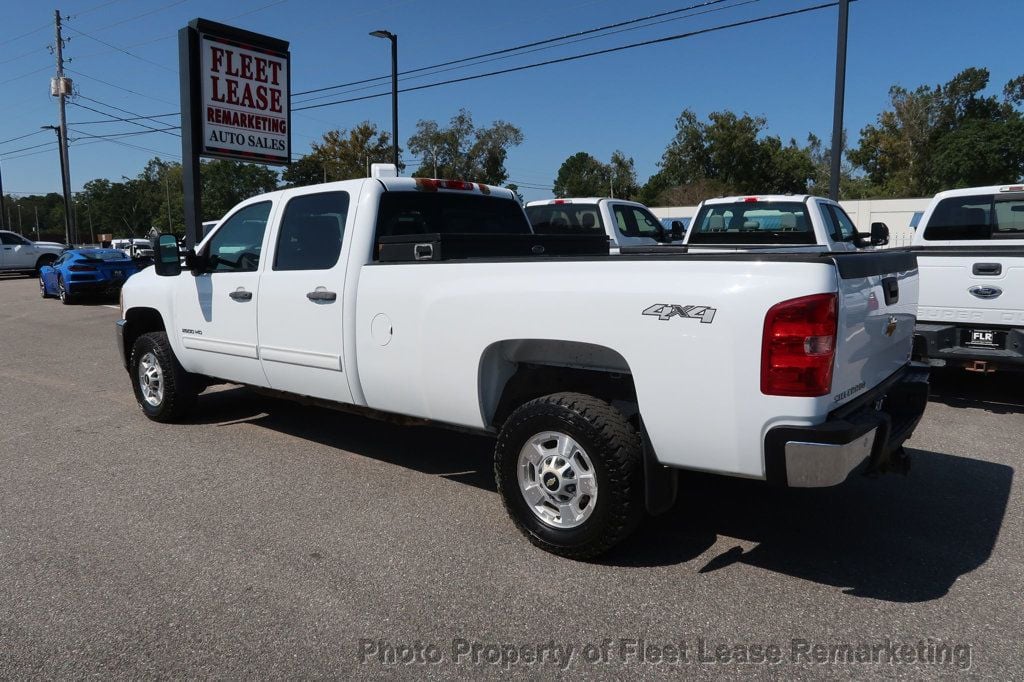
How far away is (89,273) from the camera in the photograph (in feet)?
60.2

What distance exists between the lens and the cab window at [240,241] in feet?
18.9

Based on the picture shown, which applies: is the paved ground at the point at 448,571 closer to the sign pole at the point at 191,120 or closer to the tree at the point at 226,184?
the sign pole at the point at 191,120

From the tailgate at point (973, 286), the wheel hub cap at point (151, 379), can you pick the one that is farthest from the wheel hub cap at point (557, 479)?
the tailgate at point (973, 286)

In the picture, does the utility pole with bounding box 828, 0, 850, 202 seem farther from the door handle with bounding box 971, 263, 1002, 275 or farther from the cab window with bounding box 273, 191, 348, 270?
the cab window with bounding box 273, 191, 348, 270

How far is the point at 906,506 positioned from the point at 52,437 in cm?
639

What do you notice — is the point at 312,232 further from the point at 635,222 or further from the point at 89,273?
the point at 89,273

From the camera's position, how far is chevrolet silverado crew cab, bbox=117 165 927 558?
323 cm

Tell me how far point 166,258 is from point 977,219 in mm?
8101

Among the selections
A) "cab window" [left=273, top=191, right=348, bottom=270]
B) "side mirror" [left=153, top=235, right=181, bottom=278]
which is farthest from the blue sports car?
"cab window" [left=273, top=191, right=348, bottom=270]

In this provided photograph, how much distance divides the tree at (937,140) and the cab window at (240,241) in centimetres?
6402

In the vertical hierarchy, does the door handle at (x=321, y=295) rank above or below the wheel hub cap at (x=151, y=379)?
above

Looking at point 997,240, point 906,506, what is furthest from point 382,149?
point 906,506

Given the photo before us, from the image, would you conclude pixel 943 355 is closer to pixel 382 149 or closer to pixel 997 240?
pixel 997 240

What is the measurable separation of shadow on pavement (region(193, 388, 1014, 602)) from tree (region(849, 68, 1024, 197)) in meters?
62.7
